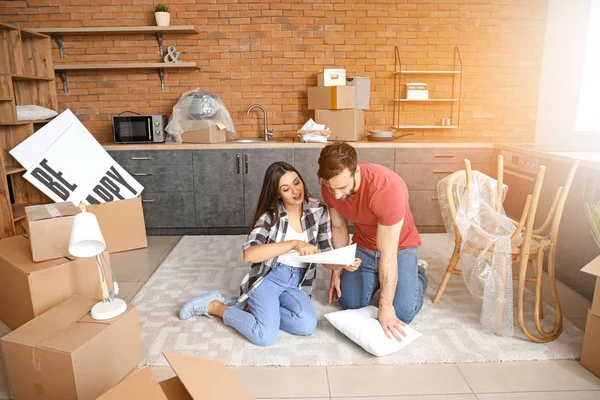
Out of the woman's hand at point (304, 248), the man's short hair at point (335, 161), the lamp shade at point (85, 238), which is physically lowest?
the woman's hand at point (304, 248)

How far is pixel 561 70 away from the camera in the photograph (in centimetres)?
383

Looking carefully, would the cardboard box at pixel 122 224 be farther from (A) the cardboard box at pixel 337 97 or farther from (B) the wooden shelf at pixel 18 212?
(A) the cardboard box at pixel 337 97

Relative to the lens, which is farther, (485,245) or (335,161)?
(485,245)

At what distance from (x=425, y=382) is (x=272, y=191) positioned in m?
1.09

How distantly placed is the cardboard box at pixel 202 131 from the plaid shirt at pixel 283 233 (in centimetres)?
183

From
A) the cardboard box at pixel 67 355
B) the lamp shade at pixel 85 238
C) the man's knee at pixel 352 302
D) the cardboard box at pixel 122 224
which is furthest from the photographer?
the cardboard box at pixel 122 224

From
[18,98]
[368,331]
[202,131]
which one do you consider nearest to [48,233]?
[368,331]

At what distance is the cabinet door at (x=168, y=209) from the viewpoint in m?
3.94

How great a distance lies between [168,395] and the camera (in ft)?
4.06

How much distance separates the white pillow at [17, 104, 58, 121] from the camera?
354 centimetres

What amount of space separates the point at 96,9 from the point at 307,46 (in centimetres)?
201

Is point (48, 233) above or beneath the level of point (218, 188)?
above

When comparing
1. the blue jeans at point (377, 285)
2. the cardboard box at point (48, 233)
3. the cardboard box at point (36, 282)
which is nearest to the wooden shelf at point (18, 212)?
the cardboard box at point (36, 282)

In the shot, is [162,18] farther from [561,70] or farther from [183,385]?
[183,385]
